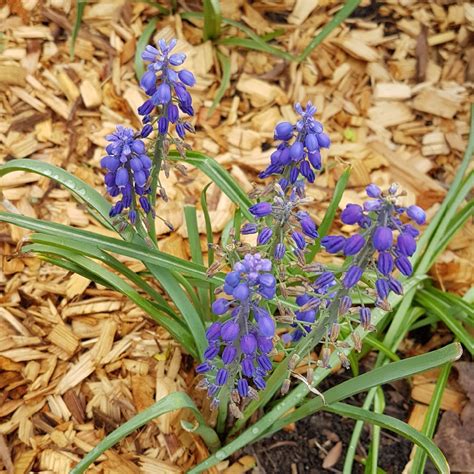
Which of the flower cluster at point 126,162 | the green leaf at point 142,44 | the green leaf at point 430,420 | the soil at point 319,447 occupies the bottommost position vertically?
the soil at point 319,447

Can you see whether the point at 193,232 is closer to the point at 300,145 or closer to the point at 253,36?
the point at 300,145

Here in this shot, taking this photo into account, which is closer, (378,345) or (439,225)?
(378,345)

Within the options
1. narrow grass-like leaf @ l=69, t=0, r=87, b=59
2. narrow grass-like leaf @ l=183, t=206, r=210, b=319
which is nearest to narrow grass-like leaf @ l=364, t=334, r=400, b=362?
narrow grass-like leaf @ l=183, t=206, r=210, b=319

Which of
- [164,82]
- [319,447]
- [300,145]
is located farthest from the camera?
[319,447]

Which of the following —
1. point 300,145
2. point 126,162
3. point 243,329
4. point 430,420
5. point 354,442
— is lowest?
point 354,442

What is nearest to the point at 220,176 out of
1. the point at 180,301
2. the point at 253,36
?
the point at 180,301

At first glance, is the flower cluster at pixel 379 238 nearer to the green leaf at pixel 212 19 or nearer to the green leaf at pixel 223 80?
the green leaf at pixel 223 80

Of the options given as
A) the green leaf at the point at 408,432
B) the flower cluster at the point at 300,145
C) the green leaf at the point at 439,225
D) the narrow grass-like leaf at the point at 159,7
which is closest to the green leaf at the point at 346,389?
the green leaf at the point at 408,432

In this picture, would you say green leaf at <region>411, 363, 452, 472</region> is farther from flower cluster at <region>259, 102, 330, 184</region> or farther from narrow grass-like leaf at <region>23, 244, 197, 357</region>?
flower cluster at <region>259, 102, 330, 184</region>
